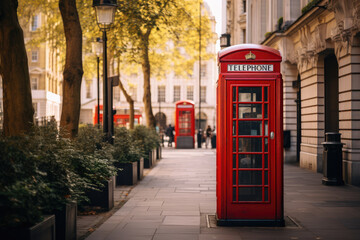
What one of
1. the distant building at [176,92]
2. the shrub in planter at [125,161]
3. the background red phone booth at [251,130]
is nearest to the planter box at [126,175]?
the shrub in planter at [125,161]

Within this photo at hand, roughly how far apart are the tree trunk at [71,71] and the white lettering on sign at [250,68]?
5878 millimetres

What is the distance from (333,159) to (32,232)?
33.7 feet

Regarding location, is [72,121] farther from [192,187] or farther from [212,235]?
[212,235]

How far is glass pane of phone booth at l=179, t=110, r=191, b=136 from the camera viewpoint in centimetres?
3547

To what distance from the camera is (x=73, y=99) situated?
41.2 ft

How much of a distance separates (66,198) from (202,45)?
31.1 meters

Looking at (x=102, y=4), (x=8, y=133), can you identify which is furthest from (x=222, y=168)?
(x=102, y=4)

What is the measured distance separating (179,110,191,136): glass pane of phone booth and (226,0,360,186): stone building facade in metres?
11.3

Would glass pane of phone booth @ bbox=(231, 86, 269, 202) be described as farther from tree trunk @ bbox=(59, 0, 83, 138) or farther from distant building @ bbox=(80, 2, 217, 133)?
distant building @ bbox=(80, 2, 217, 133)

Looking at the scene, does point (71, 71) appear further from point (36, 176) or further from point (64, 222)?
point (36, 176)

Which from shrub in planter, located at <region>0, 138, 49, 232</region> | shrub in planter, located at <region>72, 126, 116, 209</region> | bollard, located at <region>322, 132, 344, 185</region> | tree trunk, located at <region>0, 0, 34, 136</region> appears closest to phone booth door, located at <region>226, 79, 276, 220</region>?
shrub in planter, located at <region>72, 126, 116, 209</region>

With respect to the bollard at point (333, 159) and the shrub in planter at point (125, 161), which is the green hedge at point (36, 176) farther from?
the bollard at point (333, 159)

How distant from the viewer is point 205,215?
8.91 meters

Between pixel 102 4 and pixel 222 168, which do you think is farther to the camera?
pixel 102 4
